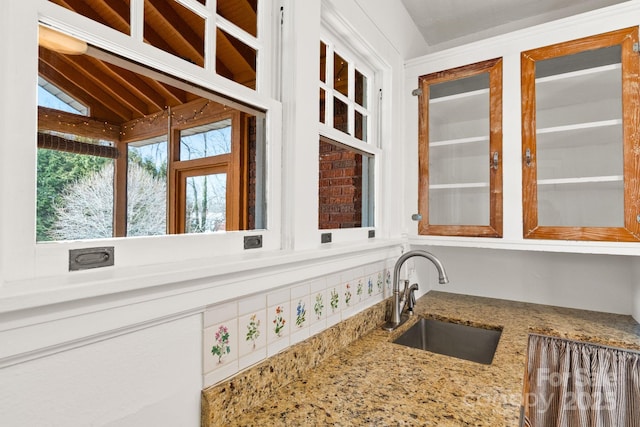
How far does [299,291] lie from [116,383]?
58 centimetres

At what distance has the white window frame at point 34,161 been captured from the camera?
562mm

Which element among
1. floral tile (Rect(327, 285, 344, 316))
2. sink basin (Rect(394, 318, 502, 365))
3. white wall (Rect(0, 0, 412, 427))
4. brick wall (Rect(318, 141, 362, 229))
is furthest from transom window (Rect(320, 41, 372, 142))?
sink basin (Rect(394, 318, 502, 365))

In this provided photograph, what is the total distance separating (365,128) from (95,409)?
1470mm

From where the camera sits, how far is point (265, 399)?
38.1 inches

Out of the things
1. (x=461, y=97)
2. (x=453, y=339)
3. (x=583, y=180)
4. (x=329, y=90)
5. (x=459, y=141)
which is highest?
(x=461, y=97)

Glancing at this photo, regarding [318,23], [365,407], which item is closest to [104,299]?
[365,407]

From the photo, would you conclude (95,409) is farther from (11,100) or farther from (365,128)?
(365,128)

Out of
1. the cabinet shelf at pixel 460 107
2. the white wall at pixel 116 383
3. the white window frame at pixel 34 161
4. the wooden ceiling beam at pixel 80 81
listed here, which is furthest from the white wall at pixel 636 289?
the wooden ceiling beam at pixel 80 81

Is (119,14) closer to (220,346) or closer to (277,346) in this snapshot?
(220,346)

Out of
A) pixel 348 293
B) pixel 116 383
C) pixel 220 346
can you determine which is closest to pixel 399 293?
pixel 348 293

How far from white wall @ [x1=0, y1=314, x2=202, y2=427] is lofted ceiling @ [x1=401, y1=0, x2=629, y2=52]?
2.11m

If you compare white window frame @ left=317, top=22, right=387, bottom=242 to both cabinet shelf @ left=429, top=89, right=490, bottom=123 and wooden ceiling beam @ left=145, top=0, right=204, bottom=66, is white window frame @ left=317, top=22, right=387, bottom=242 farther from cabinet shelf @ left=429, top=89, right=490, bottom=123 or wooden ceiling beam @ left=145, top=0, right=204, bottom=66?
wooden ceiling beam @ left=145, top=0, right=204, bottom=66

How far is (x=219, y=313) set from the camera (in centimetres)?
87

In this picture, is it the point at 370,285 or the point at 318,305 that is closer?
the point at 318,305
